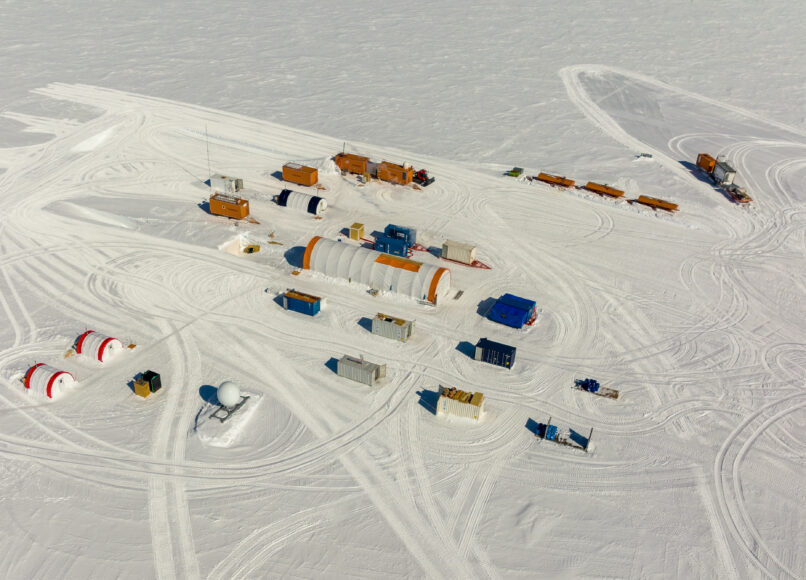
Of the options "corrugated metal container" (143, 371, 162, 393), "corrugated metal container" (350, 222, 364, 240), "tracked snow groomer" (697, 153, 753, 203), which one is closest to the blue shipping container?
"corrugated metal container" (350, 222, 364, 240)

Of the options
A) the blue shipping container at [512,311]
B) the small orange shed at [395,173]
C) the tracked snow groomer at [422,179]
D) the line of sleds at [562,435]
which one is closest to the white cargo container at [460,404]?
the line of sleds at [562,435]

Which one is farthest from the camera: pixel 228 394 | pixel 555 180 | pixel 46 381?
pixel 555 180

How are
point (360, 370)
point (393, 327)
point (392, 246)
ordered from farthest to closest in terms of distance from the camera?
point (392, 246) < point (393, 327) < point (360, 370)

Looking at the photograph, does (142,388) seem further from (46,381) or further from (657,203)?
(657,203)

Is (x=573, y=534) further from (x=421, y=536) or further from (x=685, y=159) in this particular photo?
(x=685, y=159)

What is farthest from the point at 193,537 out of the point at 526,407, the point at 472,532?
the point at 526,407

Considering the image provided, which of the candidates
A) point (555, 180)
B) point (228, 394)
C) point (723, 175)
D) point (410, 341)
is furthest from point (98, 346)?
point (723, 175)

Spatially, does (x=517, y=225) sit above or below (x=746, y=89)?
below

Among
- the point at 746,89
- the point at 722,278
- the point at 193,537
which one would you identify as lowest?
the point at 193,537
